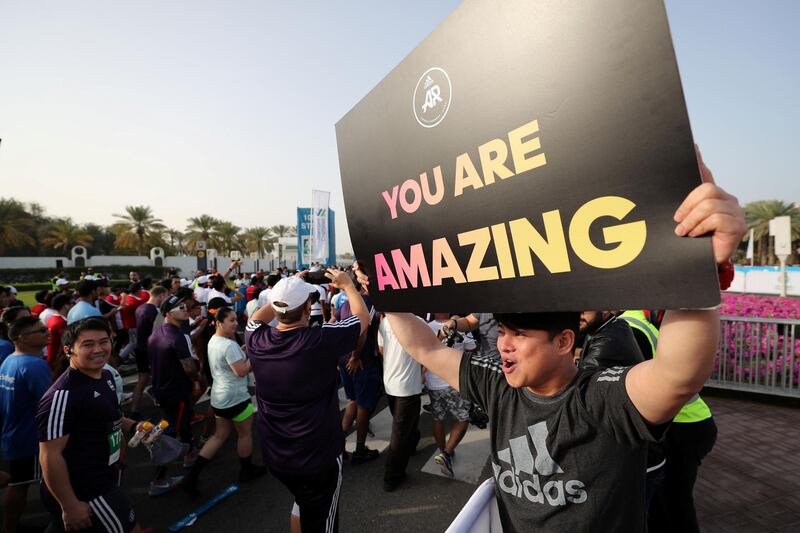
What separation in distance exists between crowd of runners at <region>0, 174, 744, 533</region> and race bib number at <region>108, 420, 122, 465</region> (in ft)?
0.09

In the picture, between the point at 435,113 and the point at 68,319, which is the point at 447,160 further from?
the point at 68,319

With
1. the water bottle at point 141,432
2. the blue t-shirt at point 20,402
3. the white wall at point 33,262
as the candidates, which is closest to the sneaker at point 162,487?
the blue t-shirt at point 20,402

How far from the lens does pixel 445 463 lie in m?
4.30

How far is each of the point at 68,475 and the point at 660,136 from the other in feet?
11.4

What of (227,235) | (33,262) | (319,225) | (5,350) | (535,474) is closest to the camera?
(535,474)

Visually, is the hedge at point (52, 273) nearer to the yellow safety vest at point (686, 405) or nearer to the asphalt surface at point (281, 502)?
the asphalt surface at point (281, 502)

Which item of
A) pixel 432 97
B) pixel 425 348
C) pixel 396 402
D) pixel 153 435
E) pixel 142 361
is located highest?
pixel 432 97

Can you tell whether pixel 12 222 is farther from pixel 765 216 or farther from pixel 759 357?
pixel 765 216

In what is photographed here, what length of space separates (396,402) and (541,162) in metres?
3.81

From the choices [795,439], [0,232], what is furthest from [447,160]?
[0,232]

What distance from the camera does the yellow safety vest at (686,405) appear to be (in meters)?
2.51

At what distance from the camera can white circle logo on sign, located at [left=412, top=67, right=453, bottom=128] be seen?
1.32m

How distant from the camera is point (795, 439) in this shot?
4.82 metres

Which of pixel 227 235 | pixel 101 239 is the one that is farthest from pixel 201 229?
pixel 101 239
